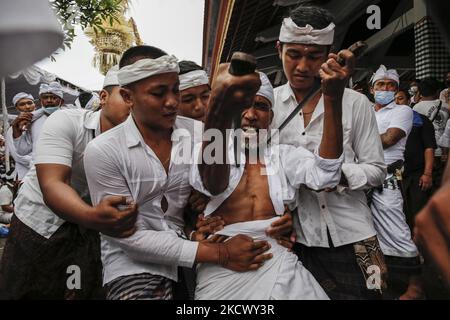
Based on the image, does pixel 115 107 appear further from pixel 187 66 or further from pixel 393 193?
pixel 393 193

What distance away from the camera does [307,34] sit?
5.68ft

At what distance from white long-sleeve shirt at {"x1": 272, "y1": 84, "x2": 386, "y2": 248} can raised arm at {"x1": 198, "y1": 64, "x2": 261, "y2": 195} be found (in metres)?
0.23

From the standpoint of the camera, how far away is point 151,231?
68.3 inches

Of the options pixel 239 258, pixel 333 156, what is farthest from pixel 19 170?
pixel 333 156

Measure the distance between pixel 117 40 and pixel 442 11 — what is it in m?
1.58

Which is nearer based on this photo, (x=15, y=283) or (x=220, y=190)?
(x=220, y=190)

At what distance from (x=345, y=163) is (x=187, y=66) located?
733mm

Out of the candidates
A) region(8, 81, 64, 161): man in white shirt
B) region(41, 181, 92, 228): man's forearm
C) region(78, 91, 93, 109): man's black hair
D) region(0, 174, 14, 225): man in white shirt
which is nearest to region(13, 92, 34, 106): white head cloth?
region(8, 81, 64, 161): man in white shirt

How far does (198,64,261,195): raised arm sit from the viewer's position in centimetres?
157

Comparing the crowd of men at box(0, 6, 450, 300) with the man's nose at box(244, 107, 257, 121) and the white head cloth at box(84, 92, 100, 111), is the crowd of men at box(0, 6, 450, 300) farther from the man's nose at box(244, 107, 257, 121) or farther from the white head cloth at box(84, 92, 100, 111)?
the white head cloth at box(84, 92, 100, 111)

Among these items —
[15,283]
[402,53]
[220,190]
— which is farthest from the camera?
[402,53]

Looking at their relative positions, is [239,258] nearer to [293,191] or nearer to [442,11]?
[293,191]

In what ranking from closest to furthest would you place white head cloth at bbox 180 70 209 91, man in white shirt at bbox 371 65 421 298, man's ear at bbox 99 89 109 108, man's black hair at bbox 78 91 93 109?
white head cloth at bbox 180 70 209 91 → man's ear at bbox 99 89 109 108 → man in white shirt at bbox 371 65 421 298 → man's black hair at bbox 78 91 93 109

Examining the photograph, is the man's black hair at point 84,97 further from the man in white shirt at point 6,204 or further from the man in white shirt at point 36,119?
the man in white shirt at point 6,204
